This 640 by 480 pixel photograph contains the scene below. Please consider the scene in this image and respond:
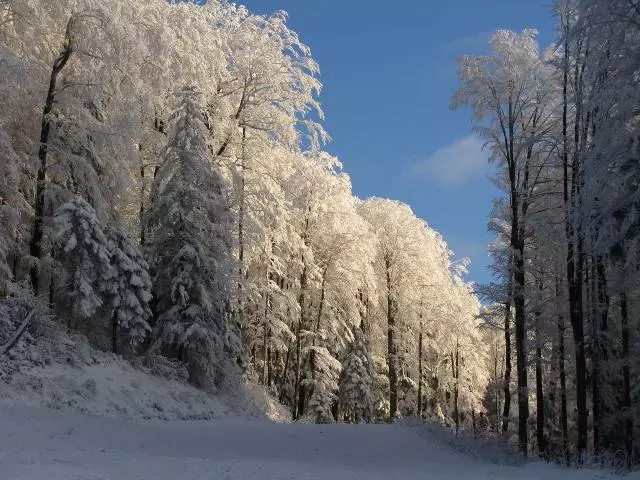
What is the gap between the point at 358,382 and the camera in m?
35.7

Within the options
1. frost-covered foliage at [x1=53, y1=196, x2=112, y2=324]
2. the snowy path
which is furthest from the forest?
the snowy path

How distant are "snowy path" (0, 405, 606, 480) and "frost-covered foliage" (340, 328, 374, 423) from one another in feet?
62.2

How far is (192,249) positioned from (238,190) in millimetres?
4833

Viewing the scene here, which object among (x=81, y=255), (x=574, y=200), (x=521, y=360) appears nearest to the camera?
(x=574, y=200)

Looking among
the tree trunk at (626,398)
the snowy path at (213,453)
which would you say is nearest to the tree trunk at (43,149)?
the snowy path at (213,453)

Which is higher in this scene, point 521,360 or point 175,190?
point 175,190

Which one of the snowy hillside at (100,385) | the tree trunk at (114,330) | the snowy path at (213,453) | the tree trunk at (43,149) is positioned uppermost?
the tree trunk at (43,149)

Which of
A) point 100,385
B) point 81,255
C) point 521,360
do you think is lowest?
point 100,385

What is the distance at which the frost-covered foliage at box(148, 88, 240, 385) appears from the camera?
1984 cm

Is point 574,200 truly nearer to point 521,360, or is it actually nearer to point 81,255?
point 521,360

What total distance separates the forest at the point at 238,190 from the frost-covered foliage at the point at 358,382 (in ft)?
17.1

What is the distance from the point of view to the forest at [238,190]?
13767 mm

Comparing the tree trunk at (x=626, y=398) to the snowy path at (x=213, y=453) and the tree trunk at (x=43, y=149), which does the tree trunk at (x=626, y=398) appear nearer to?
the snowy path at (x=213, y=453)

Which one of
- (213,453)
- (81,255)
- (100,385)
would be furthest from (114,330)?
(213,453)
